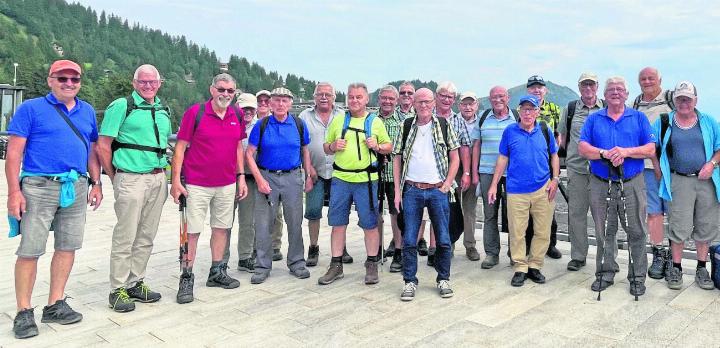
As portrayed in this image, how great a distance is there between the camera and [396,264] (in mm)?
5891

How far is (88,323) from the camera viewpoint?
4188mm

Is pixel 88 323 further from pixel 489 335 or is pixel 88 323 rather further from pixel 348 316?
pixel 489 335

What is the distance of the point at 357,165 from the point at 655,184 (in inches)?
119

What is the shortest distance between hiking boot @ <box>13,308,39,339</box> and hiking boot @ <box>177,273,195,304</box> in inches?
44.2

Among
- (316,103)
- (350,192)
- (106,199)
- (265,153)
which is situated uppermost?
(316,103)

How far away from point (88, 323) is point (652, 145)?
16.4 feet

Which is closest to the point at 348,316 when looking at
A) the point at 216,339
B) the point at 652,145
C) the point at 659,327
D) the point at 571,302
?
the point at 216,339

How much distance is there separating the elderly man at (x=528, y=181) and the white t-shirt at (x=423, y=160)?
918mm

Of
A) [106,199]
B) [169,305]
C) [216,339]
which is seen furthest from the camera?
[106,199]

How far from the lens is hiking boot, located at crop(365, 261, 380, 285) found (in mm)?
5297

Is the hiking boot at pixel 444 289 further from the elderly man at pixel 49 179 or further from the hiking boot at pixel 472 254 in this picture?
the elderly man at pixel 49 179

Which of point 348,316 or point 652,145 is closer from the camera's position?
point 348,316

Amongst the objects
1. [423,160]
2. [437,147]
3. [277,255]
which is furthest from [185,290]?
[437,147]

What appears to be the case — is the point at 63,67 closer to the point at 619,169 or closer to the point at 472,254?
the point at 472,254
